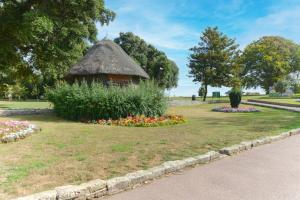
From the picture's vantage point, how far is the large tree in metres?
14.7

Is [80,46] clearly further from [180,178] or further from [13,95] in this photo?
[13,95]

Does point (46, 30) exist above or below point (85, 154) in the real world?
above

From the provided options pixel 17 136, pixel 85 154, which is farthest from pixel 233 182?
pixel 17 136

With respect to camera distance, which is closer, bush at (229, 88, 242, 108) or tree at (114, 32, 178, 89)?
bush at (229, 88, 242, 108)

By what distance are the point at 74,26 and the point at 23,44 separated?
3506mm

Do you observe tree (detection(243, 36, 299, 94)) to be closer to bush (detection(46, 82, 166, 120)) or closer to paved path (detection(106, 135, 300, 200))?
bush (detection(46, 82, 166, 120))

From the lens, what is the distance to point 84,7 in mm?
16188

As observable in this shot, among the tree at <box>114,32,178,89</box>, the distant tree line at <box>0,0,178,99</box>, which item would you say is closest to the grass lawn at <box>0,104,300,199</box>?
the distant tree line at <box>0,0,178,99</box>

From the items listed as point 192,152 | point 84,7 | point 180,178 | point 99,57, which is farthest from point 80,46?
point 180,178

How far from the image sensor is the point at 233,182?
5.41 m

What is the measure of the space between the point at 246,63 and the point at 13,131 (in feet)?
197

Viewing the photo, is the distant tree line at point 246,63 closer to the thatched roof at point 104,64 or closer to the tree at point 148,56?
the tree at point 148,56

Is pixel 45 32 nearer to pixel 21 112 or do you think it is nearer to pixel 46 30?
pixel 46 30

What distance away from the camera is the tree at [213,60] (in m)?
41.2
